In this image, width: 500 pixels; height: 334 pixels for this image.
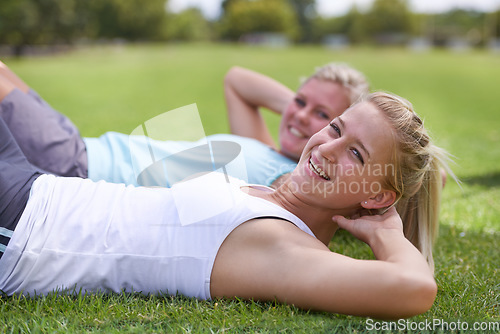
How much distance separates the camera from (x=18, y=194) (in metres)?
2.24

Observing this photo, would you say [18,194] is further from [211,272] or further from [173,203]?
[211,272]

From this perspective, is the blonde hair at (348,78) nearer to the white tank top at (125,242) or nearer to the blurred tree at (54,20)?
the white tank top at (125,242)

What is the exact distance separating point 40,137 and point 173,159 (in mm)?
826

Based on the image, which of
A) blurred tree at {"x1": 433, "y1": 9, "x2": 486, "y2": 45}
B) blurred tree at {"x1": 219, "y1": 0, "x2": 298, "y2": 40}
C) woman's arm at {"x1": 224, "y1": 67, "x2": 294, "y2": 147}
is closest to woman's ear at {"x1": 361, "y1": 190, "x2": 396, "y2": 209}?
woman's arm at {"x1": 224, "y1": 67, "x2": 294, "y2": 147}

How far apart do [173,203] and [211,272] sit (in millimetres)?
361

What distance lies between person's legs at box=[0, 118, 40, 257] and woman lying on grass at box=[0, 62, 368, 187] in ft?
2.18

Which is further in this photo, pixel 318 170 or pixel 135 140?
pixel 135 140

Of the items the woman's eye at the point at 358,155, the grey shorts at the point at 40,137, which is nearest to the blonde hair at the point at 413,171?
the woman's eye at the point at 358,155

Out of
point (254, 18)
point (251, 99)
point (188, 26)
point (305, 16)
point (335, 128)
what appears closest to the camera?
point (335, 128)

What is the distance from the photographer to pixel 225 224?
2139 millimetres

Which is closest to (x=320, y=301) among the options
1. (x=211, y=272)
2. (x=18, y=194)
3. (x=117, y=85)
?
(x=211, y=272)

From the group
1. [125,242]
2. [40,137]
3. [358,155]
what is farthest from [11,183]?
[358,155]

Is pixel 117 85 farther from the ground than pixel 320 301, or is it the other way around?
pixel 320 301

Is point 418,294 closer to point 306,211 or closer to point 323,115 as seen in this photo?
point 306,211
